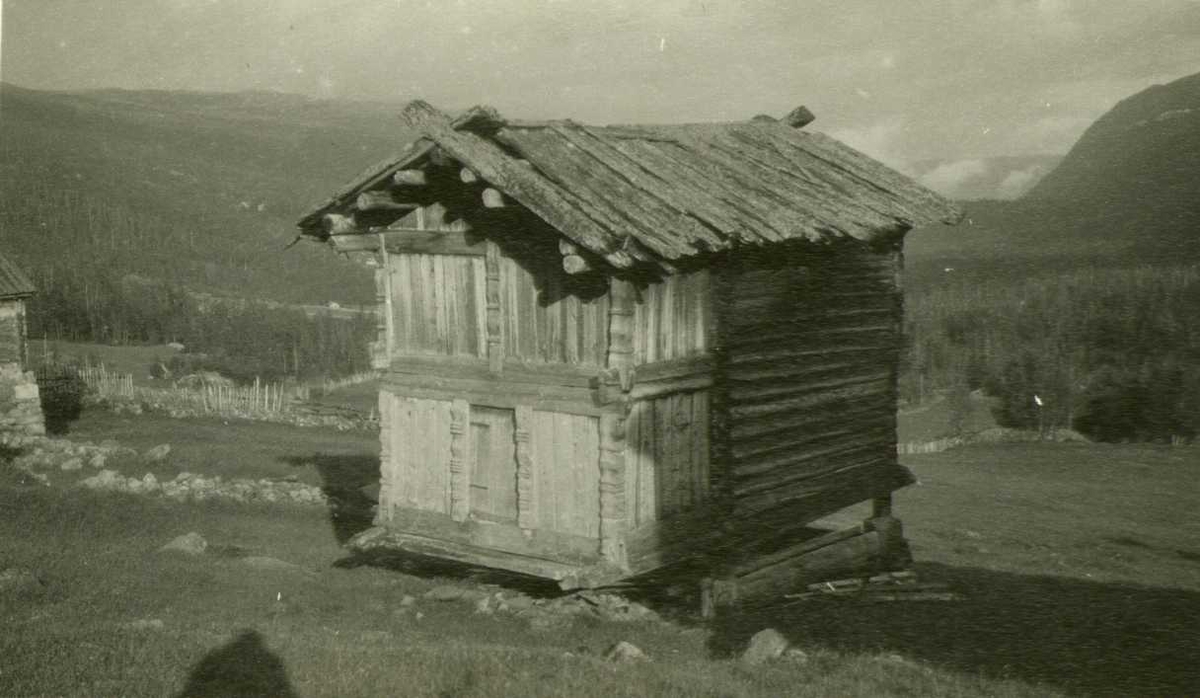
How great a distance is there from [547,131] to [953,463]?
75.7 ft

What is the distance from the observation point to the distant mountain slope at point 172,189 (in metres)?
75.6

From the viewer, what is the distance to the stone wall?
2605 cm

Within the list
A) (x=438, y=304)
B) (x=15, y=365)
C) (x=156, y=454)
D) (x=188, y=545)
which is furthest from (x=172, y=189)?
(x=438, y=304)

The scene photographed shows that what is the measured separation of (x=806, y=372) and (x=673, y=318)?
2693mm

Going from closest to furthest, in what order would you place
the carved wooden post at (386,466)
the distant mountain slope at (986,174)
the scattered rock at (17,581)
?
the scattered rock at (17,581), the carved wooden post at (386,466), the distant mountain slope at (986,174)

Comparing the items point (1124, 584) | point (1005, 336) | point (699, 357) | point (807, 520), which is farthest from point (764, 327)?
point (1005, 336)

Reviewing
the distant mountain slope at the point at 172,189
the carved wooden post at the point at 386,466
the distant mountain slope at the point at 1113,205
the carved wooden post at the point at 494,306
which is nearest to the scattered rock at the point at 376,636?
the carved wooden post at the point at 386,466

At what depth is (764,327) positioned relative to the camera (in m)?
12.5

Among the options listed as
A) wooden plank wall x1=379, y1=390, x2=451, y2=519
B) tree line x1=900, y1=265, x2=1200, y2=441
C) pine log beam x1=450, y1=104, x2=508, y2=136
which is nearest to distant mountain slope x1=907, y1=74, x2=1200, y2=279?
tree line x1=900, y1=265, x2=1200, y2=441

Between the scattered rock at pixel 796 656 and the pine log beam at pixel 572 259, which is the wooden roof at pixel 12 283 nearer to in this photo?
the pine log beam at pixel 572 259

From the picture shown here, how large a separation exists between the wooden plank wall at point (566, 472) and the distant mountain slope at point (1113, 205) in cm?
5480

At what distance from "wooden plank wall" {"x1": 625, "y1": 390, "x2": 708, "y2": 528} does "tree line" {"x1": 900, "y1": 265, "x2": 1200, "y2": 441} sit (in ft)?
122

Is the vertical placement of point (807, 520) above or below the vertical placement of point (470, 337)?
below

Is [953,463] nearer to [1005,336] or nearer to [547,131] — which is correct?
[547,131]
